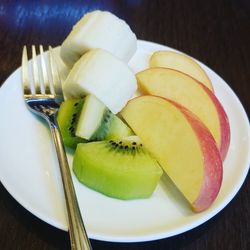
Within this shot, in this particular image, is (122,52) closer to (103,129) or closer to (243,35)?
(103,129)

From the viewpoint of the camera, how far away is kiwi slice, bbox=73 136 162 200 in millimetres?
698

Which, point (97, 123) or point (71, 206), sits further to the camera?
point (97, 123)

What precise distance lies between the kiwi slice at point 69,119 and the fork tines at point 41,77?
78mm

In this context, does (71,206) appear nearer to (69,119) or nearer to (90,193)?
(90,193)

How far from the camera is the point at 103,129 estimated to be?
31.4 inches

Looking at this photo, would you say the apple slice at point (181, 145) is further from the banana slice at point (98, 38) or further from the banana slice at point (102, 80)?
the banana slice at point (98, 38)

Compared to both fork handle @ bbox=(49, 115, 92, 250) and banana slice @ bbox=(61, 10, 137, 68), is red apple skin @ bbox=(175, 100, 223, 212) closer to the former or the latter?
fork handle @ bbox=(49, 115, 92, 250)

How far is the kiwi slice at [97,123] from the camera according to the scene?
0.79m

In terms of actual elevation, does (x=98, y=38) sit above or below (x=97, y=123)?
above

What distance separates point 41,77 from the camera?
934 mm

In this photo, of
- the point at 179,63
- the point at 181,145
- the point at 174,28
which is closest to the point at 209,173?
the point at 181,145

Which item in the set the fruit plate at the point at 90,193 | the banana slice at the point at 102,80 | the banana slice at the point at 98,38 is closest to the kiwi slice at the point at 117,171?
the fruit plate at the point at 90,193

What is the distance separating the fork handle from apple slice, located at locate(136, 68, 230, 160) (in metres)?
0.26

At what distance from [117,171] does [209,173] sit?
6.3 inches
